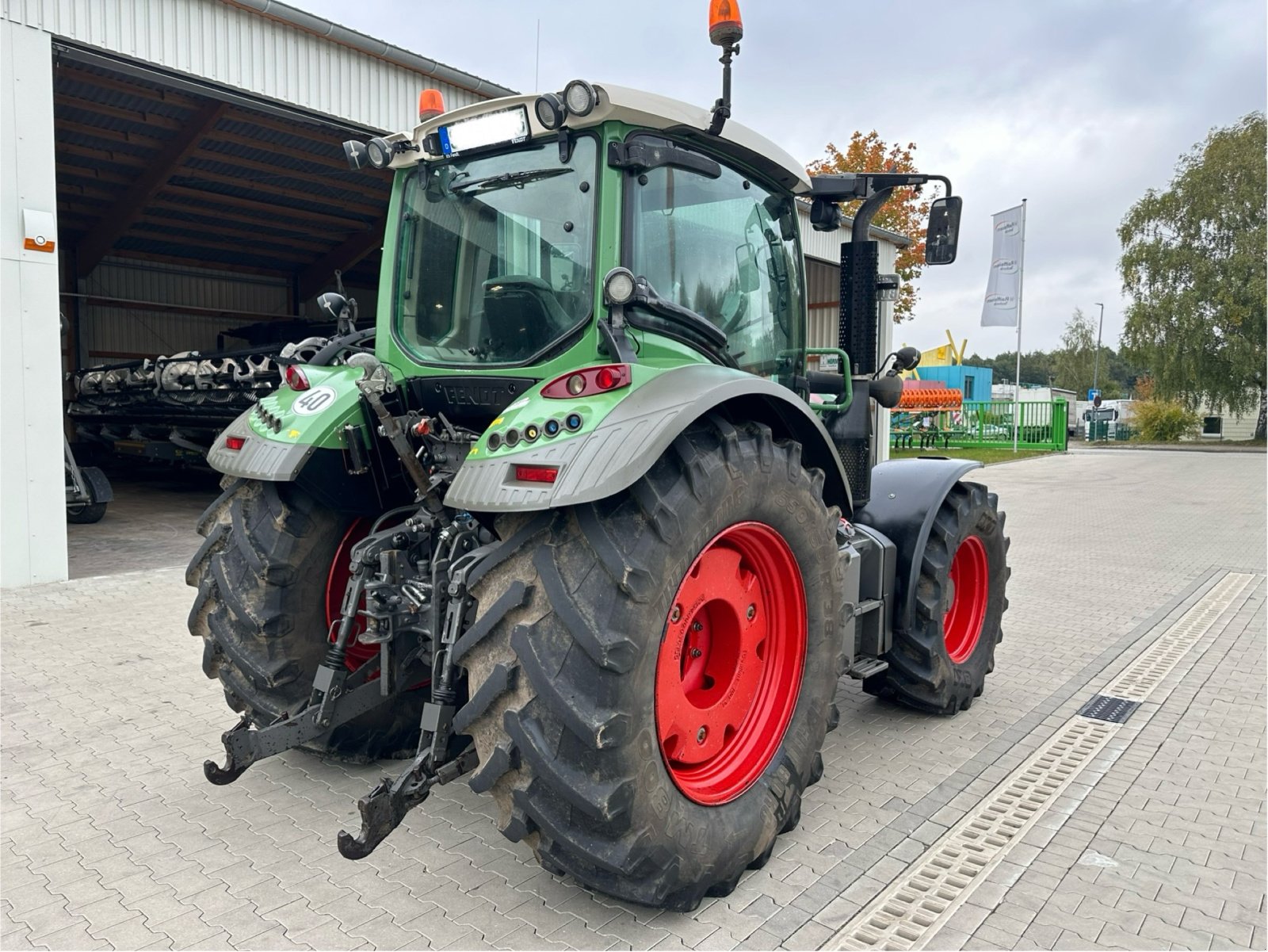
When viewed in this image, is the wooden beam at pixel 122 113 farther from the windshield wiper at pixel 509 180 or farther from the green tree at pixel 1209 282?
the green tree at pixel 1209 282

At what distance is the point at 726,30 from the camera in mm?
2754

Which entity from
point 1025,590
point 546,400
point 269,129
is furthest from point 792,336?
point 269,129

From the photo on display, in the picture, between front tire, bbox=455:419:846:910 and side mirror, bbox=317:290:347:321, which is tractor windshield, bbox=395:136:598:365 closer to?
side mirror, bbox=317:290:347:321

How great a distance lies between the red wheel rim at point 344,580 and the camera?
343cm

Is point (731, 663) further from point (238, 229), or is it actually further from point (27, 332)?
point (238, 229)

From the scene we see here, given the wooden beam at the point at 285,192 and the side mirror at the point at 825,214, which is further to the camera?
the wooden beam at the point at 285,192

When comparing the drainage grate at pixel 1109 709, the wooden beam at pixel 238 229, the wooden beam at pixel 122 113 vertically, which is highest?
the wooden beam at pixel 122 113

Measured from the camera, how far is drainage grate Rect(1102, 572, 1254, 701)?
16.4 feet

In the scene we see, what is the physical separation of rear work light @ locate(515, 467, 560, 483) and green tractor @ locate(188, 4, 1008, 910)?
0.01 m

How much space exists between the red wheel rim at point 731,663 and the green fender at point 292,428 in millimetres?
1392

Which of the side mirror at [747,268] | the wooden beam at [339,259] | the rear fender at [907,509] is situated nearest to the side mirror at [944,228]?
the side mirror at [747,268]

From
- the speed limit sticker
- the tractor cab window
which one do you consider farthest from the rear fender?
the speed limit sticker

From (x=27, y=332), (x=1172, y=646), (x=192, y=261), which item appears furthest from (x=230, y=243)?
(x=1172, y=646)

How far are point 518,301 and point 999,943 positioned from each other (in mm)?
2472
